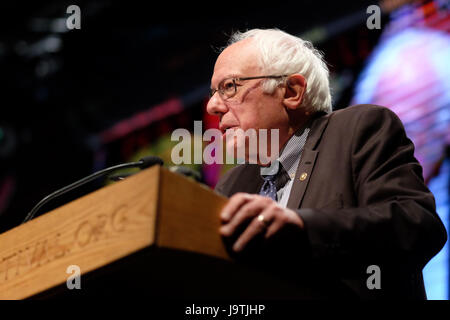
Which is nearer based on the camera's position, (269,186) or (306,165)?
(306,165)

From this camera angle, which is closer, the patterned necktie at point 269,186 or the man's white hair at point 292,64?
the patterned necktie at point 269,186

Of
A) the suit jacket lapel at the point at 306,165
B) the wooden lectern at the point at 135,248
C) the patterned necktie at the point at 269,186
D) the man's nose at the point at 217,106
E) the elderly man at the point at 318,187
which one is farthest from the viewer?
the man's nose at the point at 217,106

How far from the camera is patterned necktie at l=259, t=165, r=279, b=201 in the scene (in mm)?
1769

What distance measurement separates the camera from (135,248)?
3.09 ft

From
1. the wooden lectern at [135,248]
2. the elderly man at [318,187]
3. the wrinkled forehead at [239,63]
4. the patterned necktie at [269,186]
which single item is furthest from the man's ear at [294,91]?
the wooden lectern at [135,248]

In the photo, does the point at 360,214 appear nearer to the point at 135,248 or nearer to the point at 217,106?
the point at 135,248

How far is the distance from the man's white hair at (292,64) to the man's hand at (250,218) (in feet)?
3.07

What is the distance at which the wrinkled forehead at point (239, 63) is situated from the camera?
1.97m

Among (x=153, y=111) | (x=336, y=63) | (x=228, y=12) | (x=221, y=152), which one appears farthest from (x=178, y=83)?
(x=336, y=63)

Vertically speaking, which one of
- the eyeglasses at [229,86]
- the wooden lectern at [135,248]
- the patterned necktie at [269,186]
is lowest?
the wooden lectern at [135,248]

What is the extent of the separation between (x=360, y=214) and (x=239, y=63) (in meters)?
0.93

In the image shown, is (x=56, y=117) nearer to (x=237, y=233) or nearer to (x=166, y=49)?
(x=166, y=49)

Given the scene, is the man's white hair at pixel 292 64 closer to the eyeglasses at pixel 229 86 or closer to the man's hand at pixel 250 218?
the eyeglasses at pixel 229 86

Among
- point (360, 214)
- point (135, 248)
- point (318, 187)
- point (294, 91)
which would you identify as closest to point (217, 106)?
point (294, 91)
